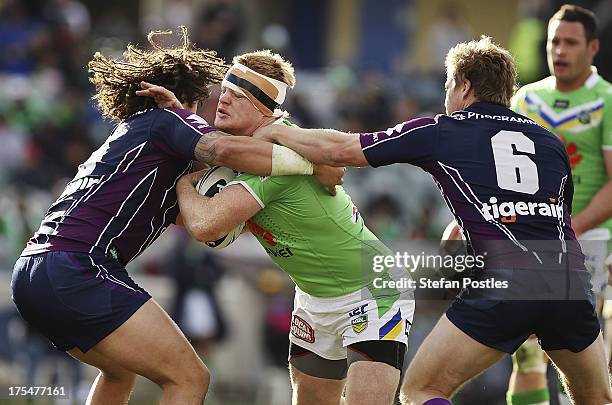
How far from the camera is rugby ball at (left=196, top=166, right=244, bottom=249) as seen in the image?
6.38 metres

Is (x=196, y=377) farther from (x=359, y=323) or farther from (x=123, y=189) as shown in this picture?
(x=123, y=189)

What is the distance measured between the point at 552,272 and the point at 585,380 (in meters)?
0.65

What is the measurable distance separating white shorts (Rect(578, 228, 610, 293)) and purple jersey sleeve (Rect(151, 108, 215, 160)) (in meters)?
3.11

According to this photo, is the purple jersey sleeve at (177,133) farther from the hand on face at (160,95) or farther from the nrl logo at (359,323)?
the nrl logo at (359,323)

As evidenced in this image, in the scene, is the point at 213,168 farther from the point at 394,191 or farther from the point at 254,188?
the point at 394,191

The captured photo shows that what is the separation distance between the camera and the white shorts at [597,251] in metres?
8.00

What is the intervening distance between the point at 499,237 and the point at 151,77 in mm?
2141

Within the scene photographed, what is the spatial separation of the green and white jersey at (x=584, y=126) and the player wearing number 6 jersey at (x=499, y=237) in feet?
6.20

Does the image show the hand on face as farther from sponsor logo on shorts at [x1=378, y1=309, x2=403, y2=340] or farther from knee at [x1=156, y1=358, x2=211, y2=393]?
sponsor logo on shorts at [x1=378, y1=309, x2=403, y2=340]

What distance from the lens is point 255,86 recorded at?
6535 mm

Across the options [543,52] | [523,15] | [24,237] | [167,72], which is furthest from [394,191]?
[167,72]

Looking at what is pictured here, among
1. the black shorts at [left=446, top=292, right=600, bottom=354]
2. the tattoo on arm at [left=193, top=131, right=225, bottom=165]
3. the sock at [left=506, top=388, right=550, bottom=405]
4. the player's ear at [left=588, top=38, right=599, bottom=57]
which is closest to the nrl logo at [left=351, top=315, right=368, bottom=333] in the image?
the black shorts at [left=446, top=292, right=600, bottom=354]

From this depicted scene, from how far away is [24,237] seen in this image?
13.6 meters

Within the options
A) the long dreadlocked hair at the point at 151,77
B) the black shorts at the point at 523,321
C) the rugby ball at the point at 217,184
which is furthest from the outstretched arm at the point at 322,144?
the black shorts at the point at 523,321
